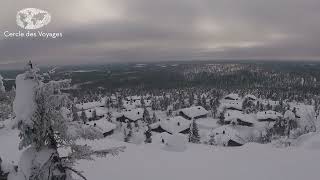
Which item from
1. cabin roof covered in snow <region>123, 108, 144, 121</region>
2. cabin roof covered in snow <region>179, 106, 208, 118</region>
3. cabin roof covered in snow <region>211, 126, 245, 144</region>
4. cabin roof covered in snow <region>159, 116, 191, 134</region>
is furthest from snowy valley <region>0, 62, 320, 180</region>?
cabin roof covered in snow <region>179, 106, 208, 118</region>

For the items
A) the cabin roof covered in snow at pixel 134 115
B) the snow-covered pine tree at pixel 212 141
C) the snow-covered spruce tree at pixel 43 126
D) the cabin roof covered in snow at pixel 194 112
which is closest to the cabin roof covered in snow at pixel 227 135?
the snow-covered pine tree at pixel 212 141

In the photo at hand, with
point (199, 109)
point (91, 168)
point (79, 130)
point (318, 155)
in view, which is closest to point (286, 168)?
point (318, 155)

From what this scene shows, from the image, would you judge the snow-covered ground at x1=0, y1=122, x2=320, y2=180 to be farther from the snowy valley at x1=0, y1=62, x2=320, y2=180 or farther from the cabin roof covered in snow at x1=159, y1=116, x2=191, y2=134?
the cabin roof covered in snow at x1=159, y1=116, x2=191, y2=134

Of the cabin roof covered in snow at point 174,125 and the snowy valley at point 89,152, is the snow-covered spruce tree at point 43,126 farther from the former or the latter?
the cabin roof covered in snow at point 174,125

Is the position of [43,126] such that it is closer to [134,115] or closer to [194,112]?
[134,115]

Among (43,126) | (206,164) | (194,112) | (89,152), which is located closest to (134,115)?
(194,112)

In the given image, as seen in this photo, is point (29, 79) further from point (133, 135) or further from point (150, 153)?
point (133, 135)

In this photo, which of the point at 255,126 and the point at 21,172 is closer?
the point at 21,172
